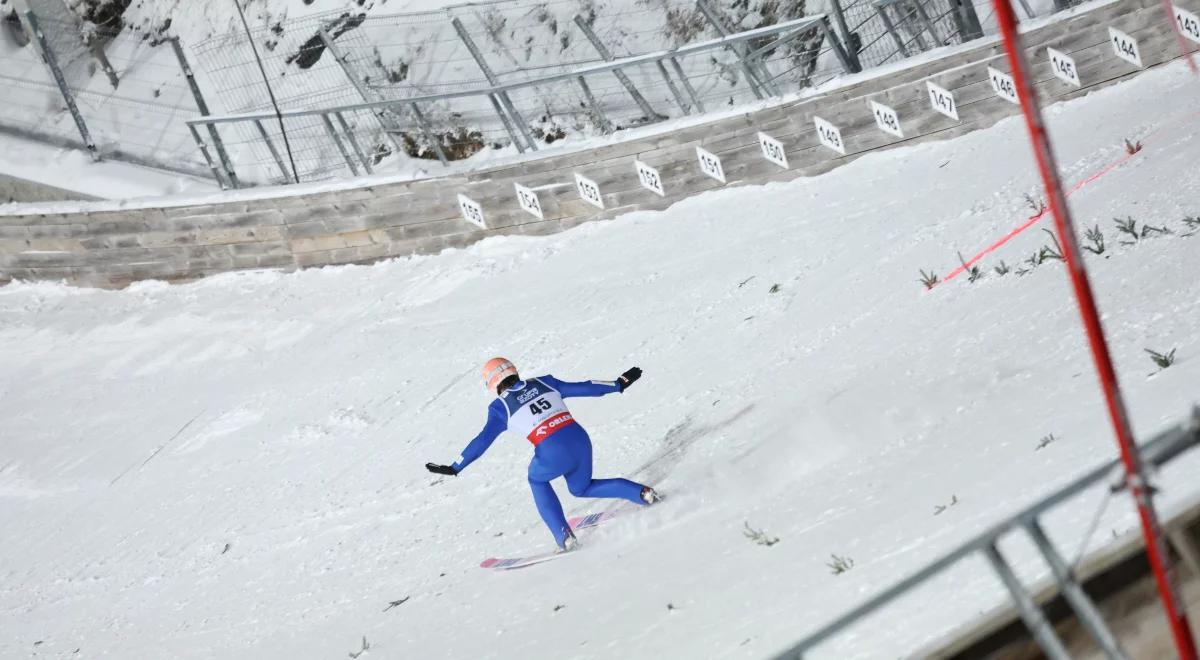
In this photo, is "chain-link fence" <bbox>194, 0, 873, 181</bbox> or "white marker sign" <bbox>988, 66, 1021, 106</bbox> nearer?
"white marker sign" <bbox>988, 66, 1021, 106</bbox>

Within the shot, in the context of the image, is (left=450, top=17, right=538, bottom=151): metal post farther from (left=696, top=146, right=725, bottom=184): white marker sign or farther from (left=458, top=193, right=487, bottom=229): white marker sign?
(left=696, top=146, right=725, bottom=184): white marker sign

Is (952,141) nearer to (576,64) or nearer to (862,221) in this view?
(862,221)

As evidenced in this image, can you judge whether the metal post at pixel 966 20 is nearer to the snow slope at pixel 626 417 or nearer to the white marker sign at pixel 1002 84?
the white marker sign at pixel 1002 84

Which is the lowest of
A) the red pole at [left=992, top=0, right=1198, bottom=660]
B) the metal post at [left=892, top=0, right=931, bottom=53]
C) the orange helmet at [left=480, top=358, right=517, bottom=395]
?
the metal post at [left=892, top=0, right=931, bottom=53]

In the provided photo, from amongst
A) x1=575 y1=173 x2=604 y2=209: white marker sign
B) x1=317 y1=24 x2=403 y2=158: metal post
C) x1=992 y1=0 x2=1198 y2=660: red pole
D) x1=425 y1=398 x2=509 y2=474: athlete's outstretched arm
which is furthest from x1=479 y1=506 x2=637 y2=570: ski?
x1=317 y1=24 x2=403 y2=158: metal post

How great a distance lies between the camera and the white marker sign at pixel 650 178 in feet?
53.9

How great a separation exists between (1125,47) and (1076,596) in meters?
12.2

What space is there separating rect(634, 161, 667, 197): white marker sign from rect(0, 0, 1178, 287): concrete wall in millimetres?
75

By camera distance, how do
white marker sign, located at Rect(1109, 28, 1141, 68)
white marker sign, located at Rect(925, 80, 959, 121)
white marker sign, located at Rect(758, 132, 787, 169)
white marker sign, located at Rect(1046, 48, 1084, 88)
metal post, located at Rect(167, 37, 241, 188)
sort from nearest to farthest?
1. white marker sign, located at Rect(1109, 28, 1141, 68)
2. white marker sign, located at Rect(1046, 48, 1084, 88)
3. white marker sign, located at Rect(925, 80, 959, 121)
4. white marker sign, located at Rect(758, 132, 787, 169)
5. metal post, located at Rect(167, 37, 241, 188)

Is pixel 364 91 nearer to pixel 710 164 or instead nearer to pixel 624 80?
pixel 624 80

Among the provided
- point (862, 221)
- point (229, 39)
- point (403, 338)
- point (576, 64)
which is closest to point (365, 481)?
point (403, 338)

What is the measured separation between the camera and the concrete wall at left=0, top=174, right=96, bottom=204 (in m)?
20.2

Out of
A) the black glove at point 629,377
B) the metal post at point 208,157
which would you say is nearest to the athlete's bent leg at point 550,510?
the black glove at point 629,377

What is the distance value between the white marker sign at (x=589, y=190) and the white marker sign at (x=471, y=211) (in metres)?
1.43
